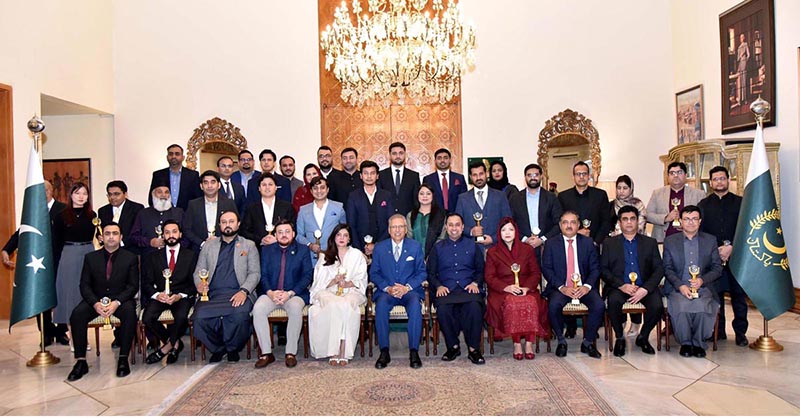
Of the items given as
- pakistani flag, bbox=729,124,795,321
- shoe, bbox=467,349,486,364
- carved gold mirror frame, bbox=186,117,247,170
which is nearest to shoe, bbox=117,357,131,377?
shoe, bbox=467,349,486,364

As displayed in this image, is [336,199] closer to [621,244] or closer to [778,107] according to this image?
[621,244]

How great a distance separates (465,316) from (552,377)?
968mm

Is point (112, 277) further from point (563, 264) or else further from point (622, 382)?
point (622, 382)

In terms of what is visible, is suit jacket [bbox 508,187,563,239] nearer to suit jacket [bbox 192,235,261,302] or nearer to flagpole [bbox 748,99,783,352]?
flagpole [bbox 748,99,783,352]

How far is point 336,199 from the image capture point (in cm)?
705

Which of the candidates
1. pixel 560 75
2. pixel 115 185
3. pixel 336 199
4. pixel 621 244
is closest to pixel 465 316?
pixel 621 244

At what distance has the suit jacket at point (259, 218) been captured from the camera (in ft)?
20.4

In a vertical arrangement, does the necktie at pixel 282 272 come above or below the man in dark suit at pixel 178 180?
below

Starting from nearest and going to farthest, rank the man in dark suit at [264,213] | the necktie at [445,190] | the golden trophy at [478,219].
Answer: the golden trophy at [478,219] → the man in dark suit at [264,213] → the necktie at [445,190]

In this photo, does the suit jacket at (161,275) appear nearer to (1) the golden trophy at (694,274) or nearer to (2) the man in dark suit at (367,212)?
(2) the man in dark suit at (367,212)

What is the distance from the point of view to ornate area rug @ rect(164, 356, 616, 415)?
418 cm

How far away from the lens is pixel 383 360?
5.28 meters

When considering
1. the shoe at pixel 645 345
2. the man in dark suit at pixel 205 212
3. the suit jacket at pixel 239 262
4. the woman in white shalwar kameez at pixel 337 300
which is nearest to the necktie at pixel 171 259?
the suit jacket at pixel 239 262

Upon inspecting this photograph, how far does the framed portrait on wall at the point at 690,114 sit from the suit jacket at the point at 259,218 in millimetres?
5788
